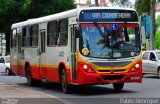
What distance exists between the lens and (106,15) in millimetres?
17172

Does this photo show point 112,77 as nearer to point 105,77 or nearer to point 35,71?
point 105,77

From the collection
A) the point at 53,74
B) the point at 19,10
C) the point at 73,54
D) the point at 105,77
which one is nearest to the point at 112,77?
Answer: the point at 105,77

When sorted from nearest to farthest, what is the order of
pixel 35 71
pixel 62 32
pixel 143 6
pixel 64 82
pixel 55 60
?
pixel 64 82, pixel 62 32, pixel 55 60, pixel 35 71, pixel 143 6

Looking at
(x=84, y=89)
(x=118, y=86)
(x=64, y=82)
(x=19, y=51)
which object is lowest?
(x=84, y=89)

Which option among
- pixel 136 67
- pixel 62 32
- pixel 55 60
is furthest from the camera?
pixel 55 60

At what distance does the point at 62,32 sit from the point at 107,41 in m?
2.21

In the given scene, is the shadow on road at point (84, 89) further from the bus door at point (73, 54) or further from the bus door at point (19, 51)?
the bus door at point (19, 51)

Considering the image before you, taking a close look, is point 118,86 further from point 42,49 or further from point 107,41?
point 42,49

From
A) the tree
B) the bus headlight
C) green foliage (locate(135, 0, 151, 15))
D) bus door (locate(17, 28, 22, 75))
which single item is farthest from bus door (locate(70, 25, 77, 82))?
the tree

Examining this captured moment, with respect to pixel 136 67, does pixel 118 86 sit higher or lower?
lower

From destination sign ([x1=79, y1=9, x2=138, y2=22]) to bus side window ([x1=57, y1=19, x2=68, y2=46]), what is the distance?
127cm

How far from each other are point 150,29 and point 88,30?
994 inches

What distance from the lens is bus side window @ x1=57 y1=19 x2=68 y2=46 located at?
18.1 m

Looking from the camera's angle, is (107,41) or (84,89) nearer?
(107,41)
